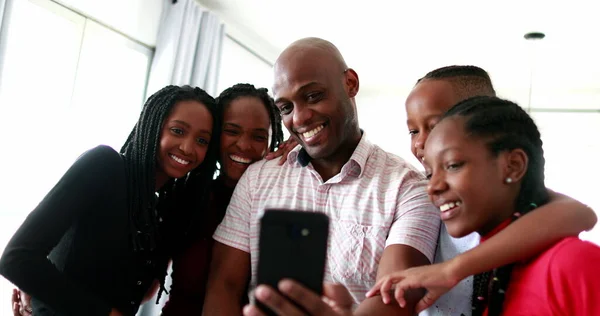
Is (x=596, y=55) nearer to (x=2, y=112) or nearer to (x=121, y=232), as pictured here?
(x=121, y=232)

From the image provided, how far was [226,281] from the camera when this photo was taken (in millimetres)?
1095

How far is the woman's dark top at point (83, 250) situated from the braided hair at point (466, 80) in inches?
34.8

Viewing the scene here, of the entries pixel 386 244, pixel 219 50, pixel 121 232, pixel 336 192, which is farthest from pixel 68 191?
pixel 219 50

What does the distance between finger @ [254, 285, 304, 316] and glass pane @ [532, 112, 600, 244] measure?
4.84 m

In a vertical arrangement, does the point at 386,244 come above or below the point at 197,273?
above

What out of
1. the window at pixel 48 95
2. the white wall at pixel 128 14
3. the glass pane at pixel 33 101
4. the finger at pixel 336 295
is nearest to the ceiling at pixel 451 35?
the white wall at pixel 128 14

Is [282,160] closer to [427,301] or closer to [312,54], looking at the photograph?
[312,54]

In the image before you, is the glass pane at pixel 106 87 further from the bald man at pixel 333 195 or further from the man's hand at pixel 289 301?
the man's hand at pixel 289 301

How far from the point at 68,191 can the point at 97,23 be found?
203 centimetres

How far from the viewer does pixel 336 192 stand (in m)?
1.15

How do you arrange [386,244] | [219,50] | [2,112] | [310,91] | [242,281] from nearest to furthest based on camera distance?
1. [386,244]
2. [242,281]
3. [310,91]
4. [2,112]
5. [219,50]

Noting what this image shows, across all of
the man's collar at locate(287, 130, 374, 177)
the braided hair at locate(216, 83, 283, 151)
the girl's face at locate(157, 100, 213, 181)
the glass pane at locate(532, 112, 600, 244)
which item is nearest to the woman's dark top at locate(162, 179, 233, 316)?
the girl's face at locate(157, 100, 213, 181)

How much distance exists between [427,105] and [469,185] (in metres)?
0.34

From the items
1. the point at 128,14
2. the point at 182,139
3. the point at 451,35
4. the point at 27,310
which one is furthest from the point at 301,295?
the point at 451,35
